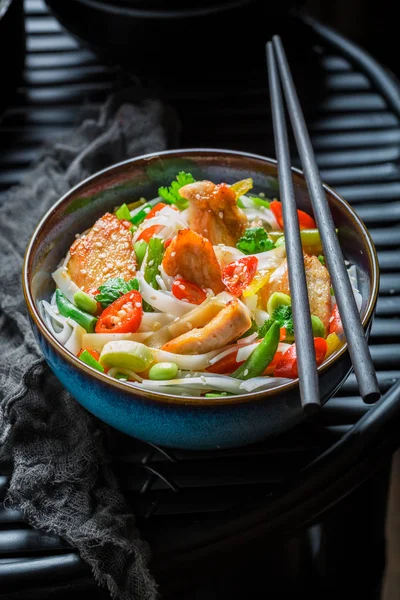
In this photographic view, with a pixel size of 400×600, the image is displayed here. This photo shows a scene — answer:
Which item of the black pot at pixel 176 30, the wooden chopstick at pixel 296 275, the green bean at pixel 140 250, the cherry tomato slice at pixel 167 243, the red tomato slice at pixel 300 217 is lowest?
the green bean at pixel 140 250

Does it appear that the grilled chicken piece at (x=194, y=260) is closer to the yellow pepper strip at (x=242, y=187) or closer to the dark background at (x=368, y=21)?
the yellow pepper strip at (x=242, y=187)

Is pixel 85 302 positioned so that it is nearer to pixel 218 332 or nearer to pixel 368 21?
pixel 218 332

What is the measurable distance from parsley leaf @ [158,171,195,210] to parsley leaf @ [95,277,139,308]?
0.91 feet

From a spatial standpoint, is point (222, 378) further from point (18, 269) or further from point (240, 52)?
point (240, 52)

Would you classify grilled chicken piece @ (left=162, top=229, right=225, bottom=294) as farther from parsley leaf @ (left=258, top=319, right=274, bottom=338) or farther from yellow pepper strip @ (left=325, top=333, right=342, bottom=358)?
yellow pepper strip @ (left=325, top=333, right=342, bottom=358)

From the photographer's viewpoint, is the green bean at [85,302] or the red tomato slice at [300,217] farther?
the red tomato slice at [300,217]

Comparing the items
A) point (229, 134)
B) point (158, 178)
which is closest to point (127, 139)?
point (229, 134)

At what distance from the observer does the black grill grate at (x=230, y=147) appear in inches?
57.6

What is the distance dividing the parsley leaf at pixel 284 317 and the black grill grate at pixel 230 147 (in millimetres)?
256

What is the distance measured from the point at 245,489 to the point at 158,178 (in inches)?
32.2

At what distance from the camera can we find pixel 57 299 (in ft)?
5.40

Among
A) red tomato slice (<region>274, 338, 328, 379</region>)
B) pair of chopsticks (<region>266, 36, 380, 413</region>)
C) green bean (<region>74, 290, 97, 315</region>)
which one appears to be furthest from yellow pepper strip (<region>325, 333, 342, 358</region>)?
green bean (<region>74, 290, 97, 315</region>)

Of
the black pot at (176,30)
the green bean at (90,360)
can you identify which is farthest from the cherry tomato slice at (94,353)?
the black pot at (176,30)

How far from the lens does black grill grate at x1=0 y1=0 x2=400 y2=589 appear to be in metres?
1.46
